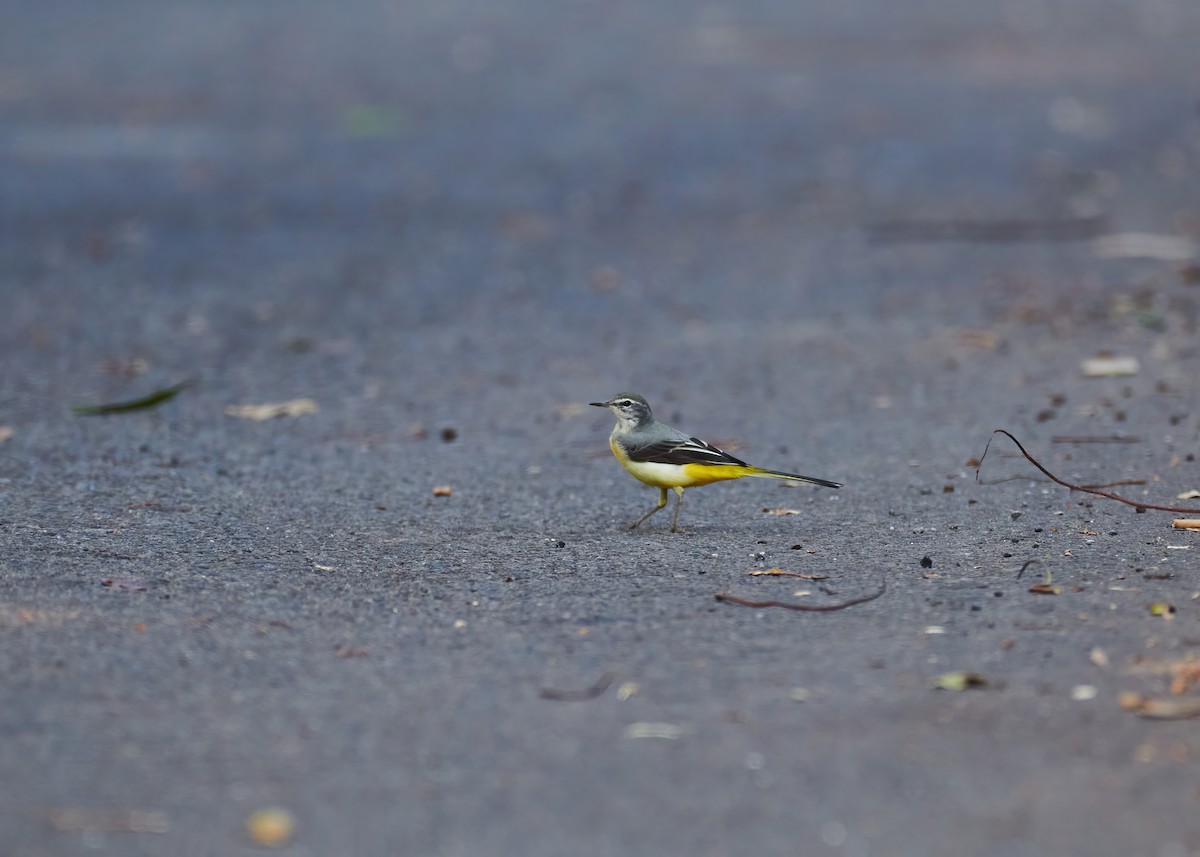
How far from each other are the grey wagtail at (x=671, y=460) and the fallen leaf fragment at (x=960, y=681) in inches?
69.5

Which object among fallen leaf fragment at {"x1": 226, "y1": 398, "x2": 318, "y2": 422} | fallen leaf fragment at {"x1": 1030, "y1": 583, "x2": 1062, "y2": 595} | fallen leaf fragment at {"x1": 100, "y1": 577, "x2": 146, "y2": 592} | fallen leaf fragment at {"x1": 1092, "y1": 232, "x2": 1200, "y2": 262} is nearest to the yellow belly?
fallen leaf fragment at {"x1": 1030, "y1": 583, "x2": 1062, "y2": 595}

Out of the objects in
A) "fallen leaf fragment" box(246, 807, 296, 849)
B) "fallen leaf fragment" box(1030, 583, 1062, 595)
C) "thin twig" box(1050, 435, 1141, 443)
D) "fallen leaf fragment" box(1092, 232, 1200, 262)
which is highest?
"fallen leaf fragment" box(246, 807, 296, 849)

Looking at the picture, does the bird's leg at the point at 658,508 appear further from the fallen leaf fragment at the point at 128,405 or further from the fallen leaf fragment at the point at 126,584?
the fallen leaf fragment at the point at 128,405

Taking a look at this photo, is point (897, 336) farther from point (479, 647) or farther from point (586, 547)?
point (479, 647)

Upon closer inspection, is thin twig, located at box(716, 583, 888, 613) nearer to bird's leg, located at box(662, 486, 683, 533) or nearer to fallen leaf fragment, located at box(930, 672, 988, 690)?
fallen leaf fragment, located at box(930, 672, 988, 690)

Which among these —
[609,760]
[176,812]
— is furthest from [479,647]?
[176,812]

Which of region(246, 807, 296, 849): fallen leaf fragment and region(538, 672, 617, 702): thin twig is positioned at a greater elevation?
region(246, 807, 296, 849): fallen leaf fragment

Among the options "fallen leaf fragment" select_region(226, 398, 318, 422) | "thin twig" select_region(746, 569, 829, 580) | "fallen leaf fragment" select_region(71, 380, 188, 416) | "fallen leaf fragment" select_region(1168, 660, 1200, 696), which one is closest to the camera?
"fallen leaf fragment" select_region(1168, 660, 1200, 696)

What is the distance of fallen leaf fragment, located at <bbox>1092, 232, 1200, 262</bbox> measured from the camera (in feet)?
37.5

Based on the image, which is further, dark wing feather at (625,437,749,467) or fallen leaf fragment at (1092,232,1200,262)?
fallen leaf fragment at (1092,232,1200,262)

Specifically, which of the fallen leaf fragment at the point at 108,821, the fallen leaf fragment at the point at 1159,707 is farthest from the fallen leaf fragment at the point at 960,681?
the fallen leaf fragment at the point at 108,821

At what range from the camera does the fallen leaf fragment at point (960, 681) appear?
4.33m

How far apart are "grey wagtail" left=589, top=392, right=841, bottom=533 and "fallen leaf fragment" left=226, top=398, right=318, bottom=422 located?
2.73 meters

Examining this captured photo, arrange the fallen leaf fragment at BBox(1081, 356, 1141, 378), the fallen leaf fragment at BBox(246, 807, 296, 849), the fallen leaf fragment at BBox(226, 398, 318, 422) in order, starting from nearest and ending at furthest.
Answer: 1. the fallen leaf fragment at BBox(246, 807, 296, 849)
2. the fallen leaf fragment at BBox(226, 398, 318, 422)
3. the fallen leaf fragment at BBox(1081, 356, 1141, 378)
